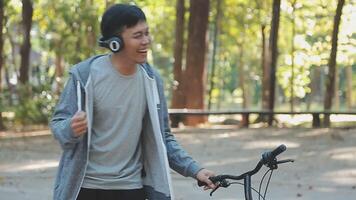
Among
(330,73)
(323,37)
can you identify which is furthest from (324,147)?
(323,37)

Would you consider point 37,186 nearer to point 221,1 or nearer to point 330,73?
point 330,73

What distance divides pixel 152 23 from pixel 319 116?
15.1 meters

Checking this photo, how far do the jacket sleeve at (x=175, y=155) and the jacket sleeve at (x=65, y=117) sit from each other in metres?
0.40

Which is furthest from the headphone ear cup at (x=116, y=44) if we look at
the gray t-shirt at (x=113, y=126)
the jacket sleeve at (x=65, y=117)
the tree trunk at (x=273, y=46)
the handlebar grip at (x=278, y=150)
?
the tree trunk at (x=273, y=46)

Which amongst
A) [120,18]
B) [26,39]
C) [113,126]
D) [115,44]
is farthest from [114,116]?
[26,39]

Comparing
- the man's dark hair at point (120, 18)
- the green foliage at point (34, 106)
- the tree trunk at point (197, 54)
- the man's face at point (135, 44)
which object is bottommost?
the green foliage at point (34, 106)

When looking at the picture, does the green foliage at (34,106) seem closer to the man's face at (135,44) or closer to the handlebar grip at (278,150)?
the man's face at (135,44)

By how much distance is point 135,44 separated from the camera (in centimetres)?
273

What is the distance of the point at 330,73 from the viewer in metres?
19.3

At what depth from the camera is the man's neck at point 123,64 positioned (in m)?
2.76

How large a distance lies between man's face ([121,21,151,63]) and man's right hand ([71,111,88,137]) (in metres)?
0.37

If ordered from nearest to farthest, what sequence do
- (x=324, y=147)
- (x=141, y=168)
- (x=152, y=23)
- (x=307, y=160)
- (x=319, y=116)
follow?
(x=141, y=168) → (x=307, y=160) → (x=324, y=147) → (x=319, y=116) → (x=152, y=23)

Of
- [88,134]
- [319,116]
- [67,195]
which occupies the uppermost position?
[88,134]

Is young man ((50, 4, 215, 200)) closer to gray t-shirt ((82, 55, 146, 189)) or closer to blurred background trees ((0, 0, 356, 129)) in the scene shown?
gray t-shirt ((82, 55, 146, 189))
